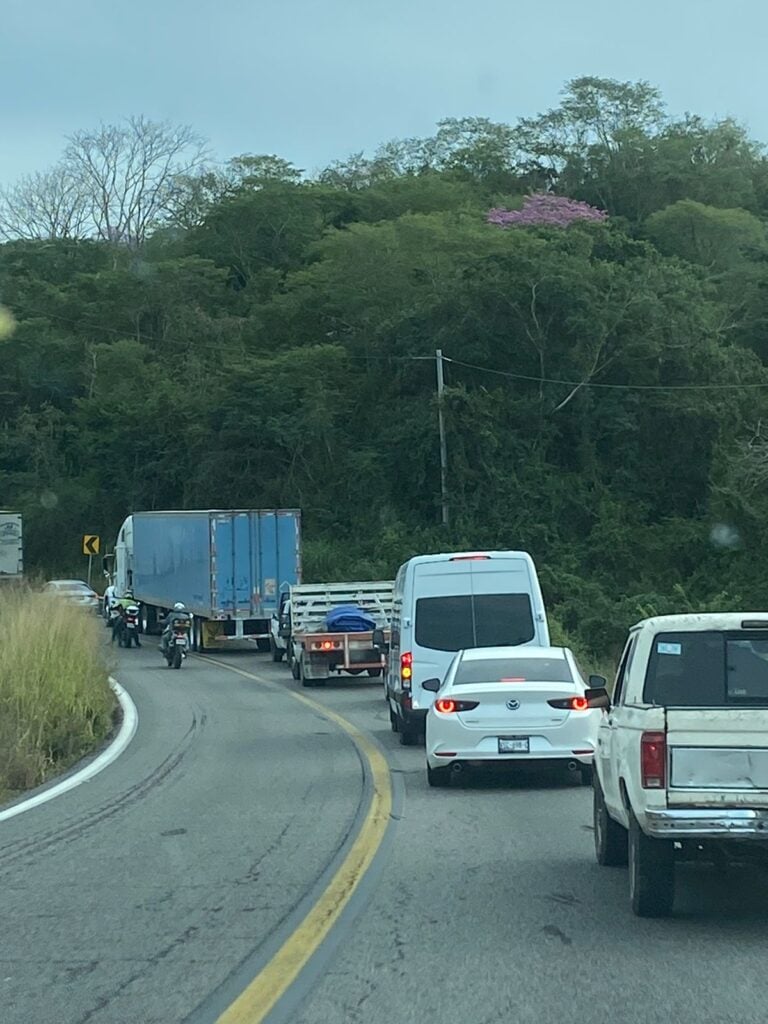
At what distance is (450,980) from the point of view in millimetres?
7395

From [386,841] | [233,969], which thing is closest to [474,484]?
[386,841]

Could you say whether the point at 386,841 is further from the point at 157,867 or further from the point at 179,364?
the point at 179,364

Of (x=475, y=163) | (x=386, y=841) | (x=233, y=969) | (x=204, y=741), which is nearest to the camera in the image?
(x=233, y=969)

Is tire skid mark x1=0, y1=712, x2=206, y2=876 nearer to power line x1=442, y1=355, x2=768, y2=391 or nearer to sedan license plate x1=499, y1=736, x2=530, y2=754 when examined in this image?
sedan license plate x1=499, y1=736, x2=530, y2=754

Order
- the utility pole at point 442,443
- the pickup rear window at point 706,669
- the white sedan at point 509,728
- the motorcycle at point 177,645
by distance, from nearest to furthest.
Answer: the pickup rear window at point 706,669 < the white sedan at point 509,728 < the motorcycle at point 177,645 < the utility pole at point 442,443

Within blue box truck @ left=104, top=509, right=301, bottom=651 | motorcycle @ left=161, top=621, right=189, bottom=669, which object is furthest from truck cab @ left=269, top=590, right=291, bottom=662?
motorcycle @ left=161, top=621, right=189, bottom=669

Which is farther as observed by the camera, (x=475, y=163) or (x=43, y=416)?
(x=475, y=163)

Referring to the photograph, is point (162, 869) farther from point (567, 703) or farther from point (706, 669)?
point (567, 703)

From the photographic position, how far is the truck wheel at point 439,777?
49.5 ft

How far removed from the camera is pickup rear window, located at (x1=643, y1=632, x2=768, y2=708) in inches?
366

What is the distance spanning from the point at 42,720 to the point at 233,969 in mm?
10767

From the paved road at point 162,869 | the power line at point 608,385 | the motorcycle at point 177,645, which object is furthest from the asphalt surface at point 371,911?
the power line at point 608,385

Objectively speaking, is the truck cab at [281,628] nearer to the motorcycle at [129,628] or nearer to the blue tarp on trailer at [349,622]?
the blue tarp on trailer at [349,622]

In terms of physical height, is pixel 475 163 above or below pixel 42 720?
above
